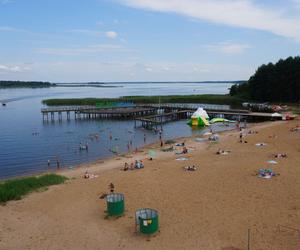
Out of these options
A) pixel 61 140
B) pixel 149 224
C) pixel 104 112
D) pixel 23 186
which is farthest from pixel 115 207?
pixel 104 112

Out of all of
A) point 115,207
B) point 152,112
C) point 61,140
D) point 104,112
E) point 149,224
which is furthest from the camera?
point 152,112

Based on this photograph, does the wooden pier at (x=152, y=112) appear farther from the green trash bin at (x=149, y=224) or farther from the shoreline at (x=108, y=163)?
the green trash bin at (x=149, y=224)

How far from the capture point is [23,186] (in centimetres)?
2345

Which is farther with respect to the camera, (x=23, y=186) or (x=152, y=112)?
(x=152, y=112)

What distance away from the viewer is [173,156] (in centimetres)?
3512

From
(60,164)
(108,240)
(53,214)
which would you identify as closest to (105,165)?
(60,164)

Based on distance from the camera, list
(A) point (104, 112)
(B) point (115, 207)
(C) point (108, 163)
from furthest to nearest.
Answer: (A) point (104, 112) → (C) point (108, 163) → (B) point (115, 207)

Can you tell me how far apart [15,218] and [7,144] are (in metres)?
31.8

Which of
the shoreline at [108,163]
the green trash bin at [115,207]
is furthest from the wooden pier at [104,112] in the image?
the green trash bin at [115,207]

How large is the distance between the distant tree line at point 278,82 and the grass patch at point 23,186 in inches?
2607

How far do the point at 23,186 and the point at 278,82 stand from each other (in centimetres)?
7063

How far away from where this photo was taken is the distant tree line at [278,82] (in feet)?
264

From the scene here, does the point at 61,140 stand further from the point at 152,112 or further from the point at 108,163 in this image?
the point at 152,112

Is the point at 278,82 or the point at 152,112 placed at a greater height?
the point at 278,82
